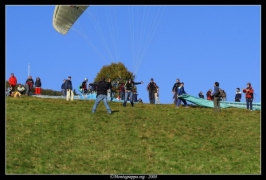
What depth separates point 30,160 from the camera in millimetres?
18094

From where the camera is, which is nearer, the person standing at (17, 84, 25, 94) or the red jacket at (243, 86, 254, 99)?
the red jacket at (243, 86, 254, 99)

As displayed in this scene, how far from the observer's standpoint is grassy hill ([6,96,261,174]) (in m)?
17.9

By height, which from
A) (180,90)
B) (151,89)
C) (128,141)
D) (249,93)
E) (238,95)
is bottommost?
(128,141)

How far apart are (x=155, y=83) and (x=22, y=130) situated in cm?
1499

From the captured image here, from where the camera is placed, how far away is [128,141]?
69.5 ft

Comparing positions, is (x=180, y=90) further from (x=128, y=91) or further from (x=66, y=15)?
(x=66, y=15)

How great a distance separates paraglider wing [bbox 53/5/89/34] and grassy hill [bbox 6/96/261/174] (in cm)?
476

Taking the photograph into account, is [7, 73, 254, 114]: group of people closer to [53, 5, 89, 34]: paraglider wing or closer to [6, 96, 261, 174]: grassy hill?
[6, 96, 261, 174]: grassy hill

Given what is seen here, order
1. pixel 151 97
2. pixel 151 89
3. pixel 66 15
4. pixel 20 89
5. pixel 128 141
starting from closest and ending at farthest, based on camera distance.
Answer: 1. pixel 128 141
2. pixel 66 15
3. pixel 151 89
4. pixel 151 97
5. pixel 20 89

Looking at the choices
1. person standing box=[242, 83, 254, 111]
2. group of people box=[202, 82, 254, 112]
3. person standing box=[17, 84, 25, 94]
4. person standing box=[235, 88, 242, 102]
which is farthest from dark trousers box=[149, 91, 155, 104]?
person standing box=[17, 84, 25, 94]

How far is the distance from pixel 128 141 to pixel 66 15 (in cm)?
1033

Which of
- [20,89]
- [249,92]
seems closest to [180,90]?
[249,92]

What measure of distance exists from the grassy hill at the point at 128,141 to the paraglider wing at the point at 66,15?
4.76 metres
